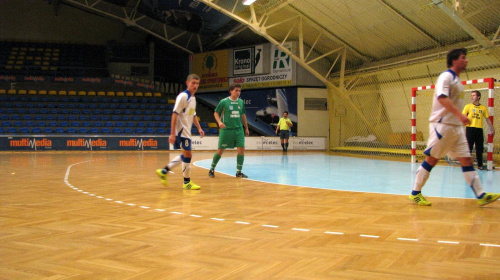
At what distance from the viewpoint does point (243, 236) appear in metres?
3.78

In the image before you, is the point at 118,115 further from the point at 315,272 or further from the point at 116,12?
the point at 315,272

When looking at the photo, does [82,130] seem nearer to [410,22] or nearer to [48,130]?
[48,130]

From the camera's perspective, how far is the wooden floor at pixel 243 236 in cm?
285

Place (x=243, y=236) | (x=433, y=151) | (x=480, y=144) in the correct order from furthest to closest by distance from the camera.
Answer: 1. (x=480, y=144)
2. (x=433, y=151)
3. (x=243, y=236)

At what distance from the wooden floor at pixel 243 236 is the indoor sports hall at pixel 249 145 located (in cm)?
2

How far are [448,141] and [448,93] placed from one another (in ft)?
2.00

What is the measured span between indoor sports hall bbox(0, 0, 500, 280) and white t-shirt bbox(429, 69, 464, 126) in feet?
3.65

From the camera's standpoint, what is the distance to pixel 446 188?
7.18m

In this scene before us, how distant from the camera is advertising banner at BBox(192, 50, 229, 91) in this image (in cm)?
2646

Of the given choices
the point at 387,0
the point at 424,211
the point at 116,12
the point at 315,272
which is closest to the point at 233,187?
the point at 424,211

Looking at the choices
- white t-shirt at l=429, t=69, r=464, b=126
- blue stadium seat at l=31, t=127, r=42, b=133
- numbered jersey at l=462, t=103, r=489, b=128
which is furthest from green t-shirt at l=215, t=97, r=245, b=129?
blue stadium seat at l=31, t=127, r=42, b=133

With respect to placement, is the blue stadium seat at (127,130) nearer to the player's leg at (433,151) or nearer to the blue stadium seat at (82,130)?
the blue stadium seat at (82,130)

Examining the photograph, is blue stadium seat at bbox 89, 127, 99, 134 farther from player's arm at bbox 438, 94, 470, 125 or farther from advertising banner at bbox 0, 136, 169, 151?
player's arm at bbox 438, 94, 470, 125

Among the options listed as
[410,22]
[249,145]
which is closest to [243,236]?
[410,22]
